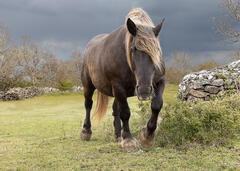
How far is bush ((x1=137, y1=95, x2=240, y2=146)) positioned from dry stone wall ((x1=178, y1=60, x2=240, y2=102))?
4217 mm

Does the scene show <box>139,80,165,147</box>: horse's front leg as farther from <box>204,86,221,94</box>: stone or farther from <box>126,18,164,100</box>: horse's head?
<box>204,86,221,94</box>: stone

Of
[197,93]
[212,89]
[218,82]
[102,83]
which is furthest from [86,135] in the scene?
[218,82]

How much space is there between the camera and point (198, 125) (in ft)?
15.0

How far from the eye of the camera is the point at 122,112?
14.1 feet

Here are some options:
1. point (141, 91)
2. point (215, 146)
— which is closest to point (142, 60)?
point (141, 91)

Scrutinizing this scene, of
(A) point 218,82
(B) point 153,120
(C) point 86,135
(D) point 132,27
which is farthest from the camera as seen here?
(A) point 218,82

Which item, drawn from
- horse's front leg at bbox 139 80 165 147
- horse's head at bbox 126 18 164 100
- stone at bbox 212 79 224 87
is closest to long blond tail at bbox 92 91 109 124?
horse's front leg at bbox 139 80 165 147

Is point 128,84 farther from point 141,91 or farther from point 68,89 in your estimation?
point 68,89

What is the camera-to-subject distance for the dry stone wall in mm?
9062

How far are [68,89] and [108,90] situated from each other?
2746cm

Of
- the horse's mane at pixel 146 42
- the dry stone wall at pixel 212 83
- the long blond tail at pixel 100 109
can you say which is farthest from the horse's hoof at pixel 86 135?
the dry stone wall at pixel 212 83

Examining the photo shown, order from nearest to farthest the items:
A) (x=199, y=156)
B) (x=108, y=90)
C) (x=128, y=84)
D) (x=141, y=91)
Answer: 1. (x=141, y=91)
2. (x=199, y=156)
3. (x=128, y=84)
4. (x=108, y=90)

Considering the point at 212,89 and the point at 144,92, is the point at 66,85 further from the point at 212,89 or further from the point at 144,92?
the point at 144,92

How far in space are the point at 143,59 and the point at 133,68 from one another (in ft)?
0.88
